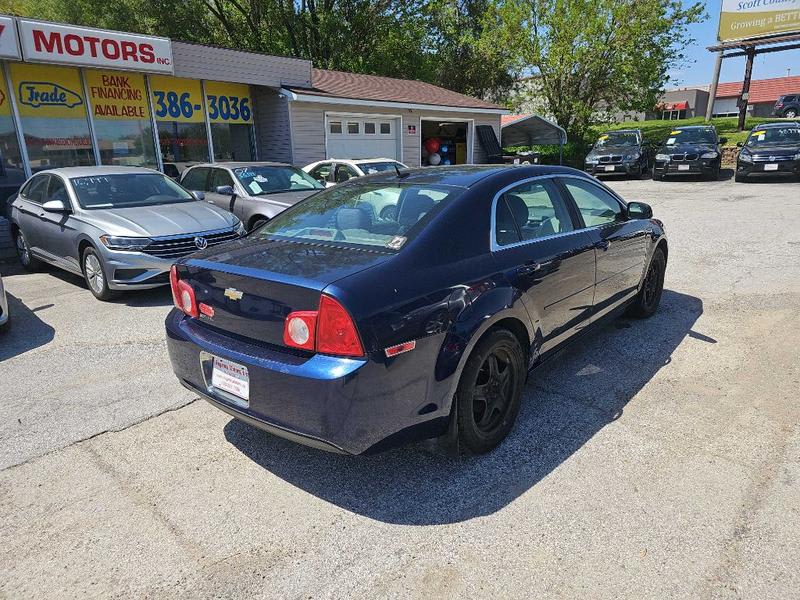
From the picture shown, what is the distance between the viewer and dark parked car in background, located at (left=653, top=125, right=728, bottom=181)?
17797 mm

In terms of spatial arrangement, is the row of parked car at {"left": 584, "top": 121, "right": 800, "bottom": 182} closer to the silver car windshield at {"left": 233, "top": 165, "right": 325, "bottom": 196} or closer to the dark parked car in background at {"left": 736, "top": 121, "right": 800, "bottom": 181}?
the dark parked car in background at {"left": 736, "top": 121, "right": 800, "bottom": 181}

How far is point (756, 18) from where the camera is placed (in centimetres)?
2598

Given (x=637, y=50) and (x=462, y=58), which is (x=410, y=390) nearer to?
(x=637, y=50)

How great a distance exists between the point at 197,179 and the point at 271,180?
158cm

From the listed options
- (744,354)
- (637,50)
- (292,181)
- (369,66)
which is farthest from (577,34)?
(744,354)

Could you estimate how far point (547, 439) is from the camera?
3.22 metres

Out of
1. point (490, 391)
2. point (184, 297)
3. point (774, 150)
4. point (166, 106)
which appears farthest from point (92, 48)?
point (774, 150)

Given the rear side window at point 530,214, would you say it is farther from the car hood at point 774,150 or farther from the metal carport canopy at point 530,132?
the metal carport canopy at point 530,132

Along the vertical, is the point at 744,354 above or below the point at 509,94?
below

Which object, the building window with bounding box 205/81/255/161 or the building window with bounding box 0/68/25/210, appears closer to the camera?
the building window with bounding box 0/68/25/210

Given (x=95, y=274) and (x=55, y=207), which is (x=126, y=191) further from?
(x=95, y=274)

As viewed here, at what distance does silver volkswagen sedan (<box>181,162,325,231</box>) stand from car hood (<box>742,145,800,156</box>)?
48.4ft

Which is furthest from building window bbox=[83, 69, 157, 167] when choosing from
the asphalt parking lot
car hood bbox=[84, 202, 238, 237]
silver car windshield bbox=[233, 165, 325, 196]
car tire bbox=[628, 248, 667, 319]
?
car tire bbox=[628, 248, 667, 319]

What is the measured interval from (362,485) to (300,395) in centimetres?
73
